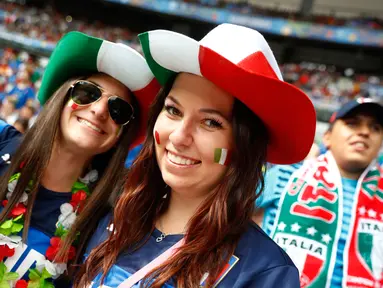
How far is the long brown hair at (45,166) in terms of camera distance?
1376 millimetres

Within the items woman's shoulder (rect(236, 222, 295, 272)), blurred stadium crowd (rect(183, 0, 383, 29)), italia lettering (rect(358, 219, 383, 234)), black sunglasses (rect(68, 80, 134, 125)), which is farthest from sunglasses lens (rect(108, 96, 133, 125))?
blurred stadium crowd (rect(183, 0, 383, 29))

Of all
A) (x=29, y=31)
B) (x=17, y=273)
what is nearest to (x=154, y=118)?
(x=17, y=273)

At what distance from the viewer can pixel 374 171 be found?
1907 mm

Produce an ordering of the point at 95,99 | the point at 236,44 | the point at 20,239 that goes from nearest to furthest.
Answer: the point at 236,44, the point at 20,239, the point at 95,99

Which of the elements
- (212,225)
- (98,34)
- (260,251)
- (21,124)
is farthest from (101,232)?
(98,34)

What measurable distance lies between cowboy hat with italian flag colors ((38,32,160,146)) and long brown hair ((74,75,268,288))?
0.81ft

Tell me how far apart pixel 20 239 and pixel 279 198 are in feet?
4.05

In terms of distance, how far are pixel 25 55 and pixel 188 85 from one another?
35.5 feet

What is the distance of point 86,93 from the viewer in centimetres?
146

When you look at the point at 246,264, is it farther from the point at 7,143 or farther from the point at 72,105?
the point at 7,143

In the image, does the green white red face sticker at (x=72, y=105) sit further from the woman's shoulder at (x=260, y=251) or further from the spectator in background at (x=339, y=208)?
the spectator in background at (x=339, y=208)

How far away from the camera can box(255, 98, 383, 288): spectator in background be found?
1.73m

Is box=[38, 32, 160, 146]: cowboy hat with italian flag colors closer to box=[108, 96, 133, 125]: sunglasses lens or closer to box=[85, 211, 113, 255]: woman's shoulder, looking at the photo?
box=[108, 96, 133, 125]: sunglasses lens

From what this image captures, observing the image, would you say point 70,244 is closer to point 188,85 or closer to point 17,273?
point 17,273
